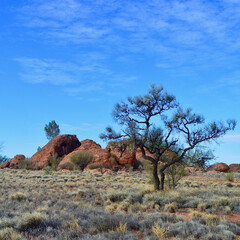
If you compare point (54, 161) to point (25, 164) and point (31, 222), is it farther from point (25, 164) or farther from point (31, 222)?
point (31, 222)

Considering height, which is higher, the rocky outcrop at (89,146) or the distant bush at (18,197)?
the rocky outcrop at (89,146)

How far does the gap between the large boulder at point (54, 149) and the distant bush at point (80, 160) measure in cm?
941

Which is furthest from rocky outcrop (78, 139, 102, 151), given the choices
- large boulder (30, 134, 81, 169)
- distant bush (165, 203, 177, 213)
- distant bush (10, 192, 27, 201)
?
distant bush (165, 203, 177, 213)

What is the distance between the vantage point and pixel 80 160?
159 feet

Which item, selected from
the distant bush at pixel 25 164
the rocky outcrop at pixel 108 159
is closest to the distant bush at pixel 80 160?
the rocky outcrop at pixel 108 159

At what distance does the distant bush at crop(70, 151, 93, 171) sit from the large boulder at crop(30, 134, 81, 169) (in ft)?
30.9

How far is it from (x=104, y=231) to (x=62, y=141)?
173 feet

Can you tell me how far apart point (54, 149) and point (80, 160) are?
11757mm

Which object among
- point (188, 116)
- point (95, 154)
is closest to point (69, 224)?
point (188, 116)

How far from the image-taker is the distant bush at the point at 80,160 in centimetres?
4814

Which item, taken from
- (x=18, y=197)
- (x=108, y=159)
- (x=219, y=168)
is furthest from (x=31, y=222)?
(x=219, y=168)

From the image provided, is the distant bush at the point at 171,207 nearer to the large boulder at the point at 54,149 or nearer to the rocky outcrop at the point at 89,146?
the rocky outcrop at the point at 89,146

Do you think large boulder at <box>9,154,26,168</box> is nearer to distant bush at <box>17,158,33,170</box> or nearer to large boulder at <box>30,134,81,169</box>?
distant bush at <box>17,158,33,170</box>

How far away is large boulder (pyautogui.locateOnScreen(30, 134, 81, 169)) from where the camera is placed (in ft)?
183
